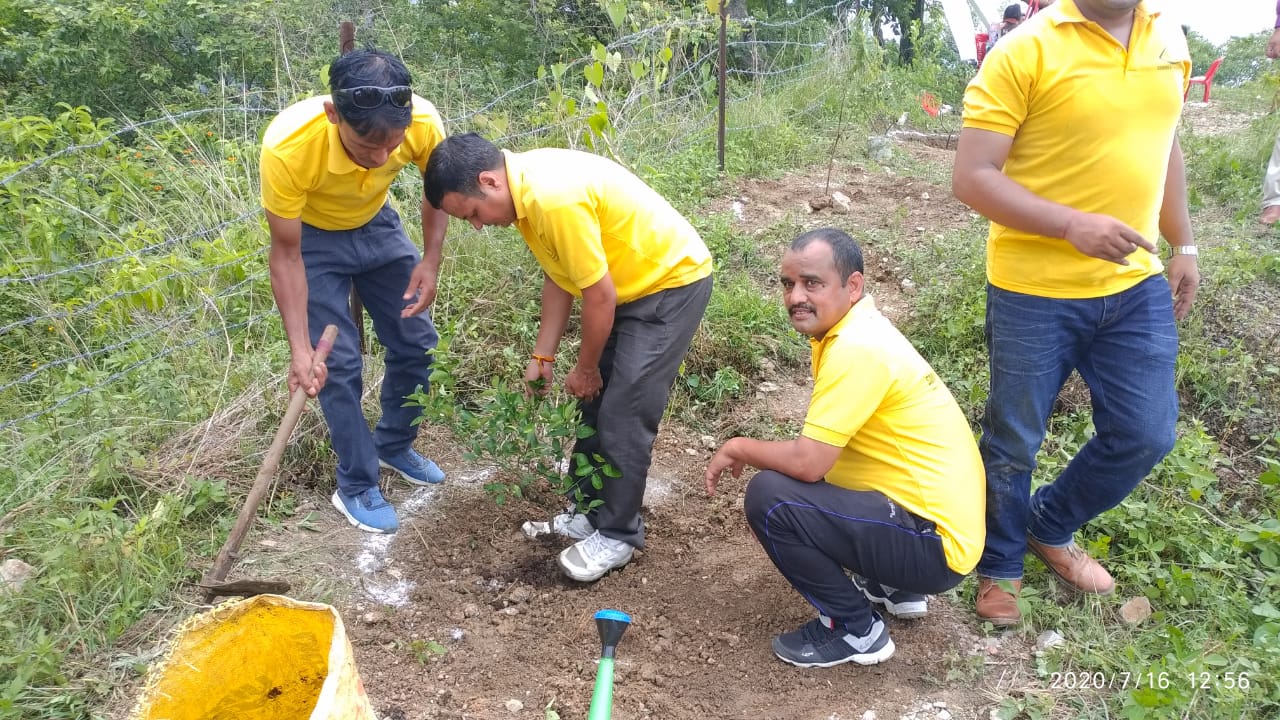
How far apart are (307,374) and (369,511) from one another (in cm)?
69

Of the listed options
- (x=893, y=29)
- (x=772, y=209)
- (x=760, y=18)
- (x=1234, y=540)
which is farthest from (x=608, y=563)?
(x=893, y=29)

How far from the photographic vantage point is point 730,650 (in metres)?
2.50

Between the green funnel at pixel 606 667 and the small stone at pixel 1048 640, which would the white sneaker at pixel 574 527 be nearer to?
the green funnel at pixel 606 667

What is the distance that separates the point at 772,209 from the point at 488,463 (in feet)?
10.2

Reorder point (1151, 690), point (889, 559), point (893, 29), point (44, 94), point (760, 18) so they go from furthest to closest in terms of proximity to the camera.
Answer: point (893, 29)
point (760, 18)
point (44, 94)
point (889, 559)
point (1151, 690)

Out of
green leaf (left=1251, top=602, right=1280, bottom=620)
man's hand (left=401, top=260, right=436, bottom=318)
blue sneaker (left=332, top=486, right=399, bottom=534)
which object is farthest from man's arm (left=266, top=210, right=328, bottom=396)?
green leaf (left=1251, top=602, right=1280, bottom=620)

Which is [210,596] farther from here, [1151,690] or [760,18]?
[760,18]

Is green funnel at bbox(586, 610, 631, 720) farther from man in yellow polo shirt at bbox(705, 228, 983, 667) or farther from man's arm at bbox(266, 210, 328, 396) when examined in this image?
man's arm at bbox(266, 210, 328, 396)

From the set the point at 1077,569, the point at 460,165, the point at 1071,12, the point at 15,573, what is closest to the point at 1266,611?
the point at 1077,569

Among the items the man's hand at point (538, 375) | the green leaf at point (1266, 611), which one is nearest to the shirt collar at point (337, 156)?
the man's hand at point (538, 375)

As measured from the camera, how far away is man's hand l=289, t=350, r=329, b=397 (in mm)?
2529

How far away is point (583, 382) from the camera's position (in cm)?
263

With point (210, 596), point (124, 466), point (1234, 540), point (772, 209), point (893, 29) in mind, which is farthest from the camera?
point (893, 29)

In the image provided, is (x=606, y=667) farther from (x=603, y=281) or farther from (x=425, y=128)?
(x=425, y=128)
